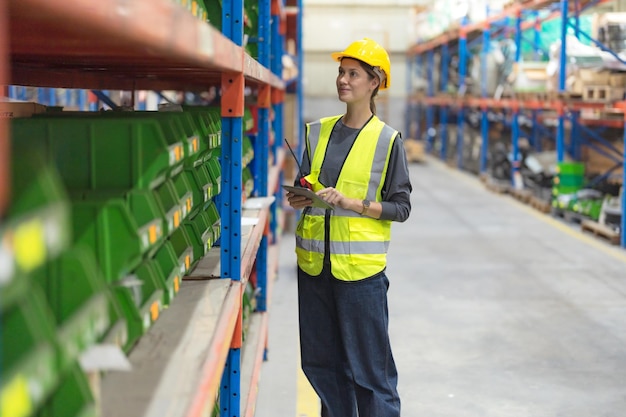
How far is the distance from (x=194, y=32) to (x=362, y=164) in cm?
194

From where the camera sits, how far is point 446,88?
68.8 feet

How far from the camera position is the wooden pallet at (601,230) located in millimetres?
9336

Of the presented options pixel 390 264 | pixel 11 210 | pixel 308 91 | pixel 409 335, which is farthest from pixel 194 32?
pixel 308 91

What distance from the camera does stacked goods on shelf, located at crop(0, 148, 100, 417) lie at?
1116 mm

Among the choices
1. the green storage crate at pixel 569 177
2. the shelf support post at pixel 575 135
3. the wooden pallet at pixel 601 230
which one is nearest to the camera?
the wooden pallet at pixel 601 230

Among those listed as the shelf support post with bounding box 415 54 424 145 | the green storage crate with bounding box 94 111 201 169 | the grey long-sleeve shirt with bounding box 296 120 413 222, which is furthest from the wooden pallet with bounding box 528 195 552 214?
the shelf support post with bounding box 415 54 424 145

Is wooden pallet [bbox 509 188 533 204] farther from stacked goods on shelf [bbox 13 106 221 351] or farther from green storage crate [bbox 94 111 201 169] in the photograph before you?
stacked goods on shelf [bbox 13 106 221 351]

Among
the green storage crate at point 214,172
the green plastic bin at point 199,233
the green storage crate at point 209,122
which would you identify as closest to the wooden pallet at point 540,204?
the green storage crate at point 209,122

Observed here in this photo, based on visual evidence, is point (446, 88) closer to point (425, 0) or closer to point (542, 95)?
point (425, 0)

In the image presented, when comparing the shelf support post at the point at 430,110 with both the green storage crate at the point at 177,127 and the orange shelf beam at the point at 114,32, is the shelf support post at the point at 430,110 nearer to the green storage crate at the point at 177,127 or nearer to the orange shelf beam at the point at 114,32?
the green storage crate at the point at 177,127

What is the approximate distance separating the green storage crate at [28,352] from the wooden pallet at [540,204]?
11.3 meters

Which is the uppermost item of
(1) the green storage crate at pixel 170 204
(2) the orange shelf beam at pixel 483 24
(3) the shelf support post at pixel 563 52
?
(2) the orange shelf beam at pixel 483 24

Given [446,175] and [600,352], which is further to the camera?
[446,175]

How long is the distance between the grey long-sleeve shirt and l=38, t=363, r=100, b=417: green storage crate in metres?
2.10
